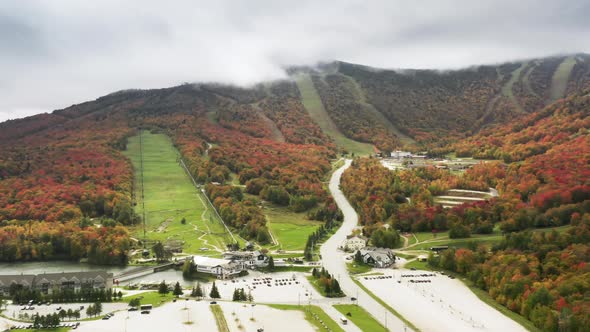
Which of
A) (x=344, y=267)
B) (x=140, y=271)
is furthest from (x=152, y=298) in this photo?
(x=344, y=267)

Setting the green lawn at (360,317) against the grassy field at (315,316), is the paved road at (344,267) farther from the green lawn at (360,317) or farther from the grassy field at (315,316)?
the grassy field at (315,316)

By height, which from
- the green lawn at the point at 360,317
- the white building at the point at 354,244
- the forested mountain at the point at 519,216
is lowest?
the green lawn at the point at 360,317

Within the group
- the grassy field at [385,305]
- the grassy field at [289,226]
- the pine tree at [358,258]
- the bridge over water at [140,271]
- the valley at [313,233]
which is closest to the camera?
the grassy field at [385,305]

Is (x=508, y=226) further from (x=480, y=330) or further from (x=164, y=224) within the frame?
(x=164, y=224)

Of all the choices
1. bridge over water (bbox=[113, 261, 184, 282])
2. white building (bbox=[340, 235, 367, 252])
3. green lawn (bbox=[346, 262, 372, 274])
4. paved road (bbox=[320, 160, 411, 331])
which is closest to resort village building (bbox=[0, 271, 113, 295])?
bridge over water (bbox=[113, 261, 184, 282])

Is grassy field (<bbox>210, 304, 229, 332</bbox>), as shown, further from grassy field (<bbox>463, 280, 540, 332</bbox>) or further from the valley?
grassy field (<bbox>463, 280, 540, 332</bbox>)

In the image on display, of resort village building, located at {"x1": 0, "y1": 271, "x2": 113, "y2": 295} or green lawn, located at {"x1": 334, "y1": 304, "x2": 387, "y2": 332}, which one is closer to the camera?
green lawn, located at {"x1": 334, "y1": 304, "x2": 387, "y2": 332}

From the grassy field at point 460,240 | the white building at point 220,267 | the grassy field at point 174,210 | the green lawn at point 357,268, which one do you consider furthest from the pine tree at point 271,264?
the grassy field at point 460,240
